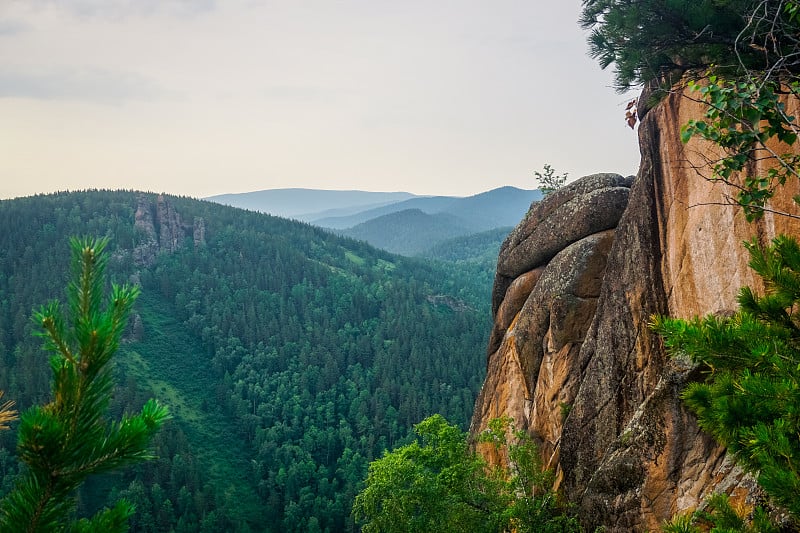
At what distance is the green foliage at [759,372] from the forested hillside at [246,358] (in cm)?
6152

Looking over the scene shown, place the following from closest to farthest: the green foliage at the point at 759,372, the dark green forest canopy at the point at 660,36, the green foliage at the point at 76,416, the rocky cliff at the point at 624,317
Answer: the green foliage at the point at 76,416 → the green foliage at the point at 759,372 → the dark green forest canopy at the point at 660,36 → the rocky cliff at the point at 624,317

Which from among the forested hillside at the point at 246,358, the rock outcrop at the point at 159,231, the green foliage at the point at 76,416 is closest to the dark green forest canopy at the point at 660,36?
the green foliage at the point at 76,416

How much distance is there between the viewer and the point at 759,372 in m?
5.15

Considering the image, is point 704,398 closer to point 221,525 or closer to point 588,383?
point 588,383

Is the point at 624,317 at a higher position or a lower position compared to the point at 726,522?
higher

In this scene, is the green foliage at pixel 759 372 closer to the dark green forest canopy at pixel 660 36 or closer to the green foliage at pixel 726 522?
the green foliage at pixel 726 522

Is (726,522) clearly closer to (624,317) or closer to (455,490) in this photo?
(624,317)

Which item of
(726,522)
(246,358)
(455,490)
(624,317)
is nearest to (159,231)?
(246,358)

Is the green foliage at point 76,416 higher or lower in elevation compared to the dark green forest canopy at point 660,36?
lower

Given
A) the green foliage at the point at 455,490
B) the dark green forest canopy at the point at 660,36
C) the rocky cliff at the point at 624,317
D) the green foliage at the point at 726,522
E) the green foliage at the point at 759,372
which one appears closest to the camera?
the green foliage at the point at 759,372

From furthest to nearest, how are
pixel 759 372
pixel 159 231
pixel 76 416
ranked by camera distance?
1. pixel 159 231
2. pixel 759 372
3. pixel 76 416

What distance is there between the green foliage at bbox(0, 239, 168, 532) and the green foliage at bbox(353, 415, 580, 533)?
14.1 meters

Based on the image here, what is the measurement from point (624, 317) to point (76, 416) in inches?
580

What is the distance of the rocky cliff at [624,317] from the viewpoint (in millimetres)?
11383
